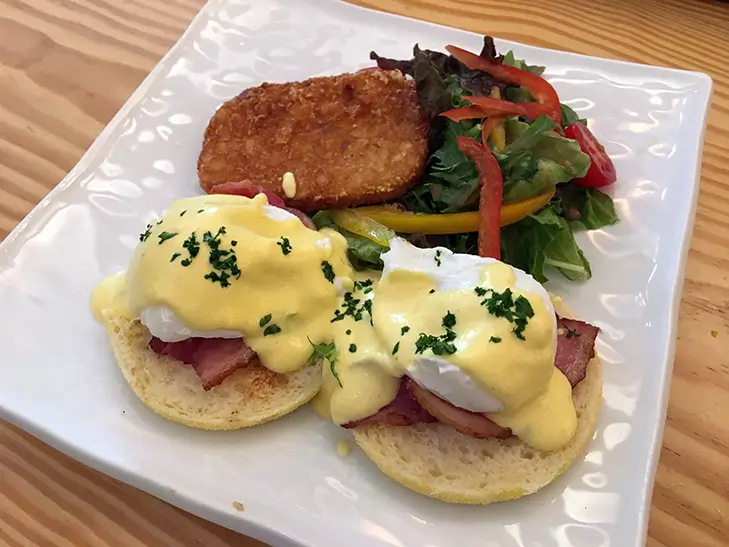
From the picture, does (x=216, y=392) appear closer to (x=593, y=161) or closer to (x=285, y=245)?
(x=285, y=245)

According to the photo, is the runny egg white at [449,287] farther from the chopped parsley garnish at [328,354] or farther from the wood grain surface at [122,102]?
the wood grain surface at [122,102]

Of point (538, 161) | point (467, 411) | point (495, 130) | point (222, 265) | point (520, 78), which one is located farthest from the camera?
point (520, 78)

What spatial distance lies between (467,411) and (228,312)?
0.72 meters

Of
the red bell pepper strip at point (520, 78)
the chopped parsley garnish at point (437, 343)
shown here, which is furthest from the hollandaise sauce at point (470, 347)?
the red bell pepper strip at point (520, 78)

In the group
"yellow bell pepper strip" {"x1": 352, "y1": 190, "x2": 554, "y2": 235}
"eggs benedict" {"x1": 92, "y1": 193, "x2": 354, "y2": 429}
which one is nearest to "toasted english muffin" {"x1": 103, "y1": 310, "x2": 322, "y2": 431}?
"eggs benedict" {"x1": 92, "y1": 193, "x2": 354, "y2": 429}

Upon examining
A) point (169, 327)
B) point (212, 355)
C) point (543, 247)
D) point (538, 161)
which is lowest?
point (212, 355)

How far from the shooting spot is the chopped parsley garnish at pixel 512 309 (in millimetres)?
1761

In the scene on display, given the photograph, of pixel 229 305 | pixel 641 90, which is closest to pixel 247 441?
pixel 229 305

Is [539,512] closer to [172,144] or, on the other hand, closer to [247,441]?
[247,441]

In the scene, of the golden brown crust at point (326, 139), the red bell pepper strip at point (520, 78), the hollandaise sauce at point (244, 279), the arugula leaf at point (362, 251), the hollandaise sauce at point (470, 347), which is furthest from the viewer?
the red bell pepper strip at point (520, 78)

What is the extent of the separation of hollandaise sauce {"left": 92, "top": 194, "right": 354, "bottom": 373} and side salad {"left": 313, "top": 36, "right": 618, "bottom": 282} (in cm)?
34

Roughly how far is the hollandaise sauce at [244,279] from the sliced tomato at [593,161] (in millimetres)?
1066

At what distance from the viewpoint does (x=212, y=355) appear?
6.73 feet

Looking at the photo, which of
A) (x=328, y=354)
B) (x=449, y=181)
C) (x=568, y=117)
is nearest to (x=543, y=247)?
(x=449, y=181)
